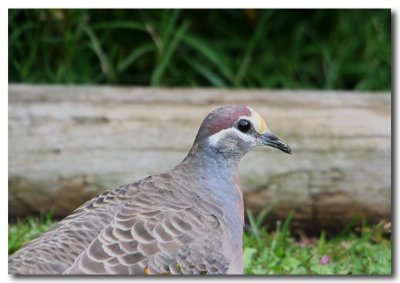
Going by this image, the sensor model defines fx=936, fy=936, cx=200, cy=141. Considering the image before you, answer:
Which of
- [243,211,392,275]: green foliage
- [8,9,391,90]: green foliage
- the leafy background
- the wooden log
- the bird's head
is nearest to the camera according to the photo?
the bird's head

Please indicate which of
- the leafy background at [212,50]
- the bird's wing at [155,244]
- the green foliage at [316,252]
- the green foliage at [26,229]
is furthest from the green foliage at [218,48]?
the bird's wing at [155,244]

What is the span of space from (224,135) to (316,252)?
3.44 feet

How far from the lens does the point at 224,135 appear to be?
3.60 meters

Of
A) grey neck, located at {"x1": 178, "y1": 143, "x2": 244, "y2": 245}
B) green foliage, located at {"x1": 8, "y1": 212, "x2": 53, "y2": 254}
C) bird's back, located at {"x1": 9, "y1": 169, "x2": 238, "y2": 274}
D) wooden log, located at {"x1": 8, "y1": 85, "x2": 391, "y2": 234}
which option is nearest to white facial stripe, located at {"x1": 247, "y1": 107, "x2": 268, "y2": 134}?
grey neck, located at {"x1": 178, "y1": 143, "x2": 244, "y2": 245}

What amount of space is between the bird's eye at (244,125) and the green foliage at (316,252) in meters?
0.72

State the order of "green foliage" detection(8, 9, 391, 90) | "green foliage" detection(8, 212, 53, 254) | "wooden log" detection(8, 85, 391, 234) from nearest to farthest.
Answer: "green foliage" detection(8, 212, 53, 254), "wooden log" detection(8, 85, 391, 234), "green foliage" detection(8, 9, 391, 90)

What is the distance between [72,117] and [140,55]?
28.5 inches

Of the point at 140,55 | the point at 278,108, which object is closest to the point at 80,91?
the point at 140,55

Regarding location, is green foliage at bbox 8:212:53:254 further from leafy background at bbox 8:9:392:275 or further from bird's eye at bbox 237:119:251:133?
bird's eye at bbox 237:119:251:133

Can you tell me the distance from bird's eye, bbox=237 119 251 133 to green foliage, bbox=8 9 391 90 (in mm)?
1653

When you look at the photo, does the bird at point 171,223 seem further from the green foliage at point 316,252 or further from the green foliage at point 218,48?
the green foliage at point 218,48

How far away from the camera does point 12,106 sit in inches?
186

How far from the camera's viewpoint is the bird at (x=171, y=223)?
3338 millimetres

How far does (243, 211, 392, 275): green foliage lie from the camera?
409 cm
